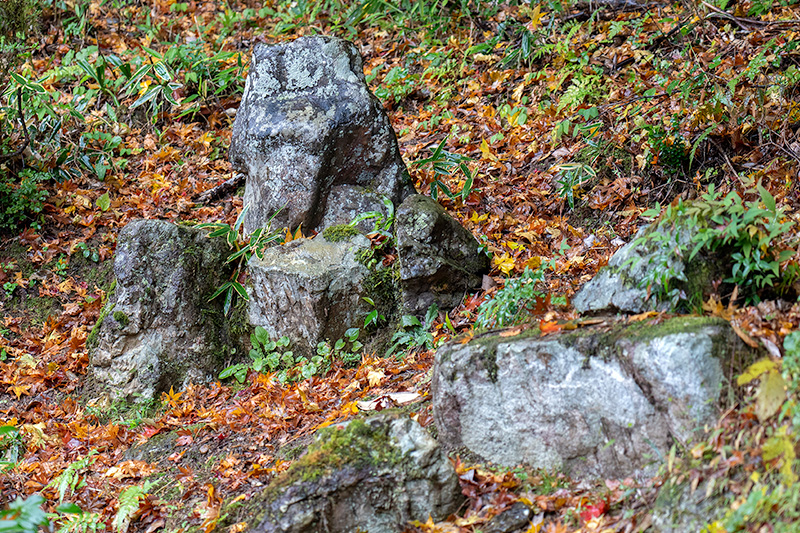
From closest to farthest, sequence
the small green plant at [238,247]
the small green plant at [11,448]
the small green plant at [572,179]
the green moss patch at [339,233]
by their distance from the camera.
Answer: the small green plant at [11,448] → the green moss patch at [339,233] → the small green plant at [238,247] → the small green plant at [572,179]

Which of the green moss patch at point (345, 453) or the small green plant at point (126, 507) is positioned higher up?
the green moss patch at point (345, 453)

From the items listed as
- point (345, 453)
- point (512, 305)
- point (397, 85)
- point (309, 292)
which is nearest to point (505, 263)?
point (512, 305)

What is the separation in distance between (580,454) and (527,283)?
1.34 metres

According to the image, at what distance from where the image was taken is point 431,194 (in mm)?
6289

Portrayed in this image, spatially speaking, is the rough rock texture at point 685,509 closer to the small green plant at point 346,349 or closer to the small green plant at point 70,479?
the small green plant at point 346,349

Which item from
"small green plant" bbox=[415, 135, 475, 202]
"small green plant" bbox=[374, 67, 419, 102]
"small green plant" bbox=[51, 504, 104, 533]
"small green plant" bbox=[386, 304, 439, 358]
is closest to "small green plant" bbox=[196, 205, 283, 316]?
"small green plant" bbox=[386, 304, 439, 358]

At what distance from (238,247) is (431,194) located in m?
1.84

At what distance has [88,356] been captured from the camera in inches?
227

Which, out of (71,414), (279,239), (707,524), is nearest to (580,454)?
(707,524)

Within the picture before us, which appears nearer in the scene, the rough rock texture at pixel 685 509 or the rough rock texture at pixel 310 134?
the rough rock texture at pixel 685 509

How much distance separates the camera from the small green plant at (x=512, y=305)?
164 inches

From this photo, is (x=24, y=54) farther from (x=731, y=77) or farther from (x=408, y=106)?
(x=731, y=77)

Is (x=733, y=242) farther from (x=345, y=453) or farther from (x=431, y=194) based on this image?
(x=431, y=194)

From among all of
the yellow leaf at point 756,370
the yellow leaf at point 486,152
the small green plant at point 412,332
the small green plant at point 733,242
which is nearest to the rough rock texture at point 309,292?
the small green plant at point 412,332
